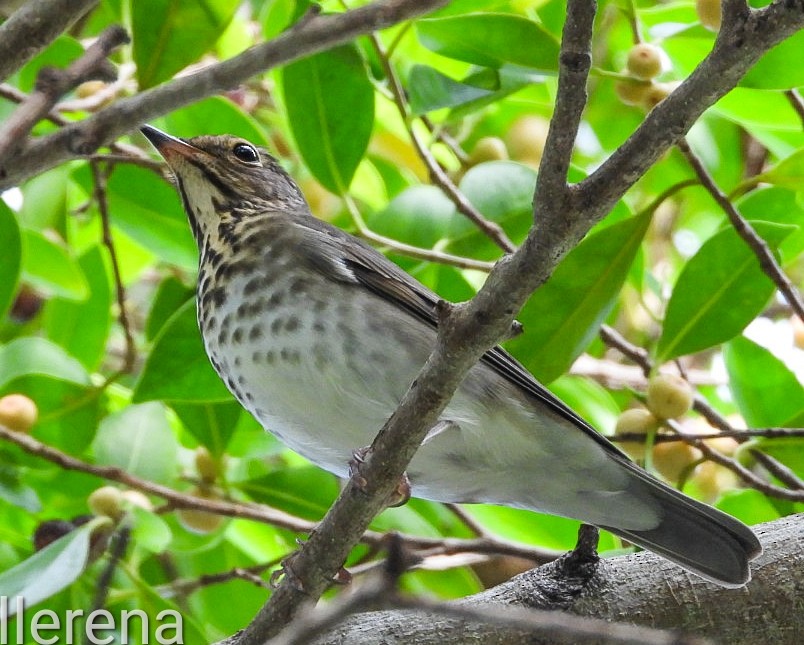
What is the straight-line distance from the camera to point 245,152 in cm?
378

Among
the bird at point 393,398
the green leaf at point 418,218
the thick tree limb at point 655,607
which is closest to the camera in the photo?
the thick tree limb at point 655,607

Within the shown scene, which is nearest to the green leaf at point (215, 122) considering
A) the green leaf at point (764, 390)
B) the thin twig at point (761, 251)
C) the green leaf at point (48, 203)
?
the green leaf at point (48, 203)

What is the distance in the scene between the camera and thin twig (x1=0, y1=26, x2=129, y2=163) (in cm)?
211

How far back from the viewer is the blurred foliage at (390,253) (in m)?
3.19

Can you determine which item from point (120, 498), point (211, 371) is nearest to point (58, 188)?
point (211, 371)

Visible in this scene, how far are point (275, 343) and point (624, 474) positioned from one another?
962mm

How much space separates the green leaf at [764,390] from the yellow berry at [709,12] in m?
0.97

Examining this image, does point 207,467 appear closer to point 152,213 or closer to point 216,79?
point 152,213

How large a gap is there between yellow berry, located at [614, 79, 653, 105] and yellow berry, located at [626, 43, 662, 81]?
0.02 metres

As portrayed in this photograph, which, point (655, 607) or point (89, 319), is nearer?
point (655, 607)

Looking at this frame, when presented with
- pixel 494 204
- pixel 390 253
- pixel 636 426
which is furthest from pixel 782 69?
pixel 390 253

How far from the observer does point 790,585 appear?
8.32 ft

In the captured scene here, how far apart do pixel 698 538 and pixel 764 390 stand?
811 millimetres

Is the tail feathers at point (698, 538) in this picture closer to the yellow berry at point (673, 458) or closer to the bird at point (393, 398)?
the bird at point (393, 398)
